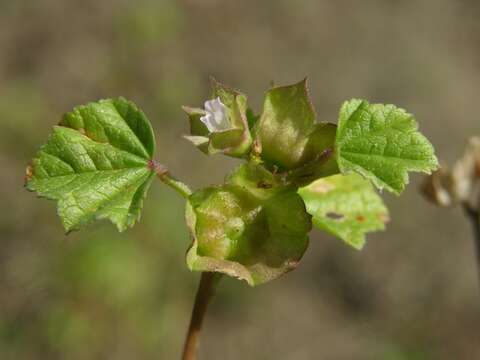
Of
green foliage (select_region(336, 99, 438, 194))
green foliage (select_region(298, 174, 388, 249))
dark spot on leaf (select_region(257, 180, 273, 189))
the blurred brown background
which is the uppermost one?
green foliage (select_region(336, 99, 438, 194))

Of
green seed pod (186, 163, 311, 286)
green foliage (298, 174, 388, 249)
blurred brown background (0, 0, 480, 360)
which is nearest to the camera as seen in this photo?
green seed pod (186, 163, 311, 286)

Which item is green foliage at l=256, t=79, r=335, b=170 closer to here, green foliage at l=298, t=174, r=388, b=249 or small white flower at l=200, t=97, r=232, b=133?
small white flower at l=200, t=97, r=232, b=133

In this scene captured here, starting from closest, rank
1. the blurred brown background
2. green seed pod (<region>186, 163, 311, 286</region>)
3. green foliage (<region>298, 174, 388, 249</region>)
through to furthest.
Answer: green seed pod (<region>186, 163, 311, 286</region>), green foliage (<region>298, 174, 388, 249</region>), the blurred brown background

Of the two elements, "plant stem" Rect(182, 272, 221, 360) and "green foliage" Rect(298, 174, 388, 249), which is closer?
"plant stem" Rect(182, 272, 221, 360)

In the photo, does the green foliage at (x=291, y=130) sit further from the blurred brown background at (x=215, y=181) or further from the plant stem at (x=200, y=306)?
the blurred brown background at (x=215, y=181)

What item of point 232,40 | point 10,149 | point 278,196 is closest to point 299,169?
point 278,196

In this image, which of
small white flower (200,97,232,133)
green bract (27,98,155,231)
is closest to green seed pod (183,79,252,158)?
small white flower (200,97,232,133)

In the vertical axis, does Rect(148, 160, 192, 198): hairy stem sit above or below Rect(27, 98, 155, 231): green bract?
above
